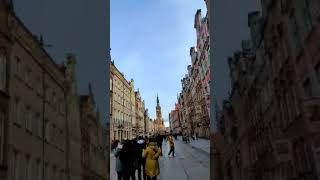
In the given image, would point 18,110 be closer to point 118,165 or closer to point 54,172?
point 54,172

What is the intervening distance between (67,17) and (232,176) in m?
4.05

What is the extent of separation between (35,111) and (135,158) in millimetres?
2803

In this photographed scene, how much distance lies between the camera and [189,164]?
8281mm

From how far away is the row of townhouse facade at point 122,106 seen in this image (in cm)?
834

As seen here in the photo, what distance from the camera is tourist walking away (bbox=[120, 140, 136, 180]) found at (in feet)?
25.7

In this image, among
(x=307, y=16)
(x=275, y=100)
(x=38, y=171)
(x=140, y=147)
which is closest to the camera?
(x=307, y=16)

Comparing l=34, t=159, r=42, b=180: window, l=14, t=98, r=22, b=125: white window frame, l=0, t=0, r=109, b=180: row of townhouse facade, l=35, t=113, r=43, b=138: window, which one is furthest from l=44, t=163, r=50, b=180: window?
l=14, t=98, r=22, b=125: white window frame

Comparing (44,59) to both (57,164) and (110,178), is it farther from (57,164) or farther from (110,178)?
(110,178)

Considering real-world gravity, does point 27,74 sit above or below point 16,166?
above

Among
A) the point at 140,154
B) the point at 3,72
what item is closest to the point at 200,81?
the point at 140,154

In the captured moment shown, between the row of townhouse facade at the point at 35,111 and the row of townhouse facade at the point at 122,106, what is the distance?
93 centimetres

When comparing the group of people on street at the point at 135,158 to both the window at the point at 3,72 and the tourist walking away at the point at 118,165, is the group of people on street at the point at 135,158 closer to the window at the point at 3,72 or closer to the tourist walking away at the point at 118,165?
the tourist walking away at the point at 118,165

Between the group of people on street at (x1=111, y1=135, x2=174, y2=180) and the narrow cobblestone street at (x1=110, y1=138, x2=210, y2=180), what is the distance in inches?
10.8

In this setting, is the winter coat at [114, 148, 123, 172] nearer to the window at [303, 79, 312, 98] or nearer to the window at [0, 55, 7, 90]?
the window at [0, 55, 7, 90]
